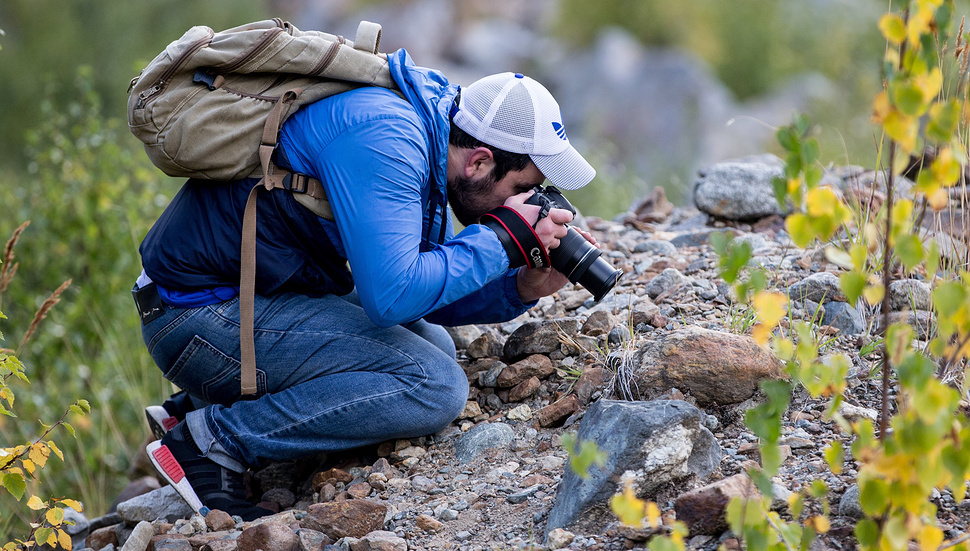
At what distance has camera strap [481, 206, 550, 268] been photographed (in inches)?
89.4

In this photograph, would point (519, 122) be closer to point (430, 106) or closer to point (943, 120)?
point (430, 106)

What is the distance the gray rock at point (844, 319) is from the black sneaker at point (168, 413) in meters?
1.99

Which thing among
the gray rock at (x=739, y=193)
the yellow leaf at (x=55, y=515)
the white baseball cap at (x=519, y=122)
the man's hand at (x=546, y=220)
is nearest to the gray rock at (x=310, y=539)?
the yellow leaf at (x=55, y=515)

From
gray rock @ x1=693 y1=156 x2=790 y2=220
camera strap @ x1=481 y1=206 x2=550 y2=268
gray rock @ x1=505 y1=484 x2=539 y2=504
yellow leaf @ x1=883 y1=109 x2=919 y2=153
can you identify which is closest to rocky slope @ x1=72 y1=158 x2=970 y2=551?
gray rock @ x1=505 y1=484 x2=539 y2=504

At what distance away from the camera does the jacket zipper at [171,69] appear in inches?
84.9

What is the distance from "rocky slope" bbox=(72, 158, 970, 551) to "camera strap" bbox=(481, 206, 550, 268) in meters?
0.33

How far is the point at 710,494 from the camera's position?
166 cm

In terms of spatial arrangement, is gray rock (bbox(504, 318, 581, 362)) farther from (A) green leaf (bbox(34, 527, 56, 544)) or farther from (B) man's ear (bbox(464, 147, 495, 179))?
(A) green leaf (bbox(34, 527, 56, 544))

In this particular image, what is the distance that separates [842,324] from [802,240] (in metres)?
1.35

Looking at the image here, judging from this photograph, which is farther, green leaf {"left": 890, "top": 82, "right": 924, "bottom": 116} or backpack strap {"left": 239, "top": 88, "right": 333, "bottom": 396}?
backpack strap {"left": 239, "top": 88, "right": 333, "bottom": 396}

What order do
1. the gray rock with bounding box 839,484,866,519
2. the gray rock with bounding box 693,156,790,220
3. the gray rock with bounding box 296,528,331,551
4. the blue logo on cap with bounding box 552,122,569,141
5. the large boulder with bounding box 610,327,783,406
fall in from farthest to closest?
1. the gray rock with bounding box 693,156,790,220
2. the blue logo on cap with bounding box 552,122,569,141
3. the large boulder with bounding box 610,327,783,406
4. the gray rock with bounding box 296,528,331,551
5. the gray rock with bounding box 839,484,866,519

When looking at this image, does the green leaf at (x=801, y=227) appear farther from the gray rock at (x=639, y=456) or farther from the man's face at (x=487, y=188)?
the man's face at (x=487, y=188)

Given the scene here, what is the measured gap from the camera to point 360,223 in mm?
2084

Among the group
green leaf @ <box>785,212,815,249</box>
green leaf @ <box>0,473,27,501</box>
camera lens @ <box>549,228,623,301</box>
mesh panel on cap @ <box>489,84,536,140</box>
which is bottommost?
green leaf @ <box>0,473,27,501</box>
